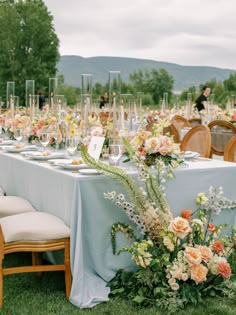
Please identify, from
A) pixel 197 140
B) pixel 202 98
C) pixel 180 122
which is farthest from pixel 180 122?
pixel 197 140

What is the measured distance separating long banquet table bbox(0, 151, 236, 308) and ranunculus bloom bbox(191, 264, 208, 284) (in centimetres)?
46

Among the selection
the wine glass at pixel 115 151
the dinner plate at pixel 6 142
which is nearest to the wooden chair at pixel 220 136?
the dinner plate at pixel 6 142

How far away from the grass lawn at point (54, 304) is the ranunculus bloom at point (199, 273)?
0.57 ft

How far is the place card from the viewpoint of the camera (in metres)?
3.99

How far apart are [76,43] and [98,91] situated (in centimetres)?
320

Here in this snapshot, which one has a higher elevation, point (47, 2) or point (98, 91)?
point (47, 2)

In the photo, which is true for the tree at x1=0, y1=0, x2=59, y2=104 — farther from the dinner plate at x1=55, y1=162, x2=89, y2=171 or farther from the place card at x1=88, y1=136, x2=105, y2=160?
the dinner plate at x1=55, y1=162, x2=89, y2=171

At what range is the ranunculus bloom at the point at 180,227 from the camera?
351cm

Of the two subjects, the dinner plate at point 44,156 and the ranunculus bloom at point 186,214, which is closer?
the ranunculus bloom at point 186,214

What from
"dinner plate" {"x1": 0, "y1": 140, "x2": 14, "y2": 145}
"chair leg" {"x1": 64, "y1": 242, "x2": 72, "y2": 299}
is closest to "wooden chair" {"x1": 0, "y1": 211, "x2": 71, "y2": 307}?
"chair leg" {"x1": 64, "y1": 242, "x2": 72, "y2": 299}

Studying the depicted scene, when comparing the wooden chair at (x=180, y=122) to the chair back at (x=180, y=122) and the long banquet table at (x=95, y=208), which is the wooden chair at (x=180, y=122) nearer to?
the chair back at (x=180, y=122)

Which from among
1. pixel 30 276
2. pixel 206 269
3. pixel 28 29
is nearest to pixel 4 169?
pixel 30 276

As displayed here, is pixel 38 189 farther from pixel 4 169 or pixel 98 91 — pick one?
pixel 98 91

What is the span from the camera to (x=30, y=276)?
4133mm
